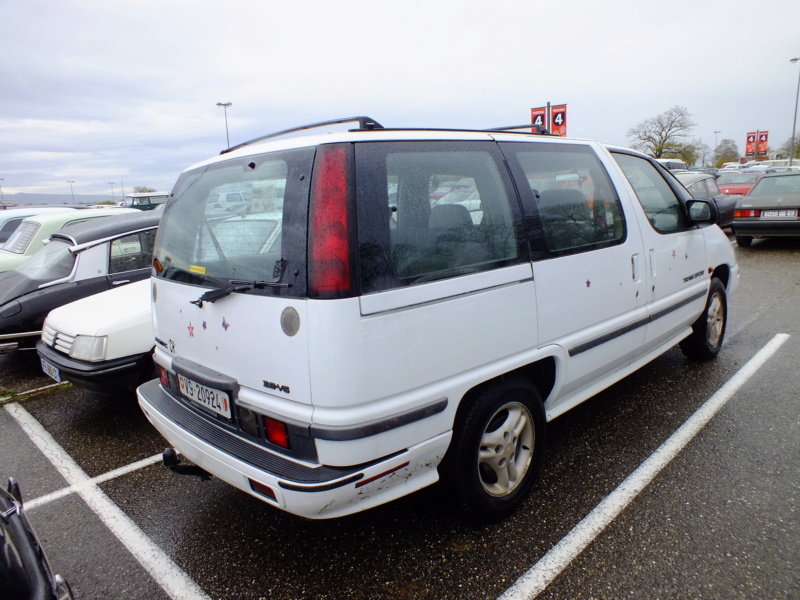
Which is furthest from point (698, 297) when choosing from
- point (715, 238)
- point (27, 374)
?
point (27, 374)

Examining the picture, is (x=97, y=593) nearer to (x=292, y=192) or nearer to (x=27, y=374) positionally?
(x=292, y=192)

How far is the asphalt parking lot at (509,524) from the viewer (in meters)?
2.11

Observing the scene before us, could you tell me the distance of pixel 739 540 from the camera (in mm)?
2244

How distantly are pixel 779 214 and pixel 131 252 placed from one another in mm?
10947

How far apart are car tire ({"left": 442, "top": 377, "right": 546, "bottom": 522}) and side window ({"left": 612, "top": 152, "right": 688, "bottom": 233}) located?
5.55ft

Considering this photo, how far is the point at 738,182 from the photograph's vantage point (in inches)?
661

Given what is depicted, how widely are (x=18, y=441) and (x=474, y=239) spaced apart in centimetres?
364

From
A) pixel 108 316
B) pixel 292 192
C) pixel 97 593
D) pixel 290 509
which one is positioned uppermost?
pixel 292 192

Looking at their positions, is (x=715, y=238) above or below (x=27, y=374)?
above

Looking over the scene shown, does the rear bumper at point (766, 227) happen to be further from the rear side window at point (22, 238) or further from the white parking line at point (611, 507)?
the rear side window at point (22, 238)

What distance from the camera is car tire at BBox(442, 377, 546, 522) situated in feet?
7.23

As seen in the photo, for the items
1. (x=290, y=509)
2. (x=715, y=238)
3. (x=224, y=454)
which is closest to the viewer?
(x=290, y=509)

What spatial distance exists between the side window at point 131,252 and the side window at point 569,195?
4000 millimetres

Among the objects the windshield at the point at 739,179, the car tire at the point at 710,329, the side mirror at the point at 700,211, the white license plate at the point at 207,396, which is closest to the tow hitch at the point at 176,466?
the white license plate at the point at 207,396
